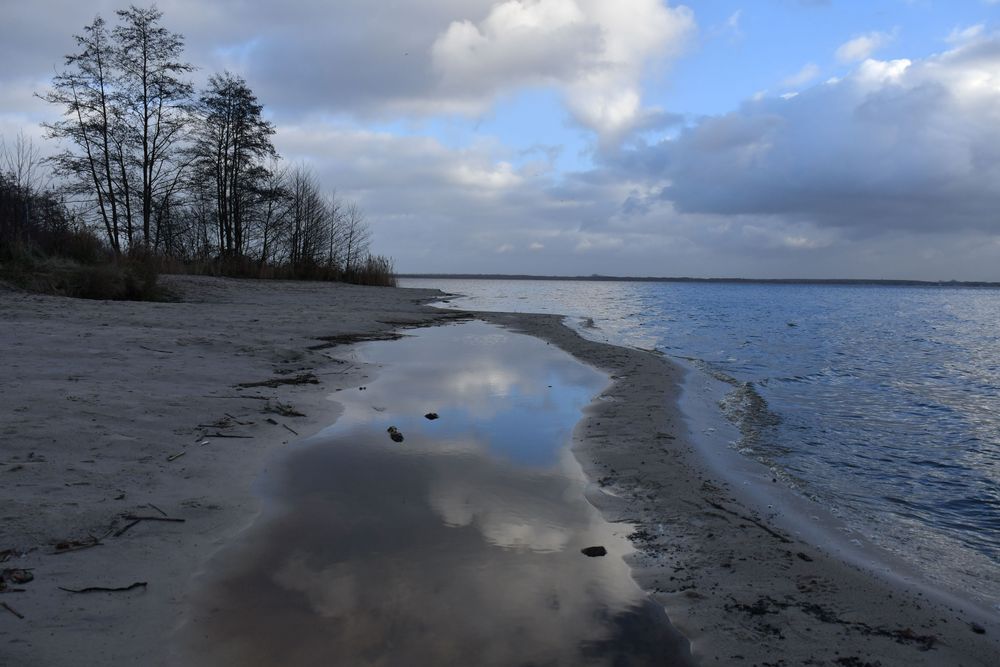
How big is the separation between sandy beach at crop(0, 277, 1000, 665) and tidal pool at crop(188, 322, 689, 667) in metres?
0.18

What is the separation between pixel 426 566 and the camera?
10.2ft

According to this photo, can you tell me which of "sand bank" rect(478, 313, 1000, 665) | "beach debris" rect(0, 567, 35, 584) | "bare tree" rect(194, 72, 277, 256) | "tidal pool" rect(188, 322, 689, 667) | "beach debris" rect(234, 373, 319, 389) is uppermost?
"bare tree" rect(194, 72, 277, 256)

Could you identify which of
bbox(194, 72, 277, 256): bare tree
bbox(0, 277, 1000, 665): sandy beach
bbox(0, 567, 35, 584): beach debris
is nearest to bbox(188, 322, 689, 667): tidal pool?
bbox(0, 277, 1000, 665): sandy beach

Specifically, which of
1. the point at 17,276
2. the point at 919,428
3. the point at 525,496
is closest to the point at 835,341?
the point at 919,428

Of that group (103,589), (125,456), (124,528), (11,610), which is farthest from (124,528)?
(125,456)

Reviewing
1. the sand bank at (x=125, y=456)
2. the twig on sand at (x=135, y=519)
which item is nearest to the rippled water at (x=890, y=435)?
the sand bank at (x=125, y=456)

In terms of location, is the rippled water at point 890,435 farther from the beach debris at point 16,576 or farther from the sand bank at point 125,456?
the beach debris at point 16,576

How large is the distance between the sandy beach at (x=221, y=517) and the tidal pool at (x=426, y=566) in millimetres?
182

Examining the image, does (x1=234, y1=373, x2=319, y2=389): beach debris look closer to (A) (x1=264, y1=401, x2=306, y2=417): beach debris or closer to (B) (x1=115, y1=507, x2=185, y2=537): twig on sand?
(A) (x1=264, y1=401, x2=306, y2=417): beach debris

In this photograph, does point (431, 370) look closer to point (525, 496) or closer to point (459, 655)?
point (525, 496)

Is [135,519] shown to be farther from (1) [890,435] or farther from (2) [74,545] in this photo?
(1) [890,435]

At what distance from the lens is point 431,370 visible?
9.42 metres

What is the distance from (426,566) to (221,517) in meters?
1.41

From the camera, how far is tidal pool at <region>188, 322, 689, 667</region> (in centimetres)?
247
